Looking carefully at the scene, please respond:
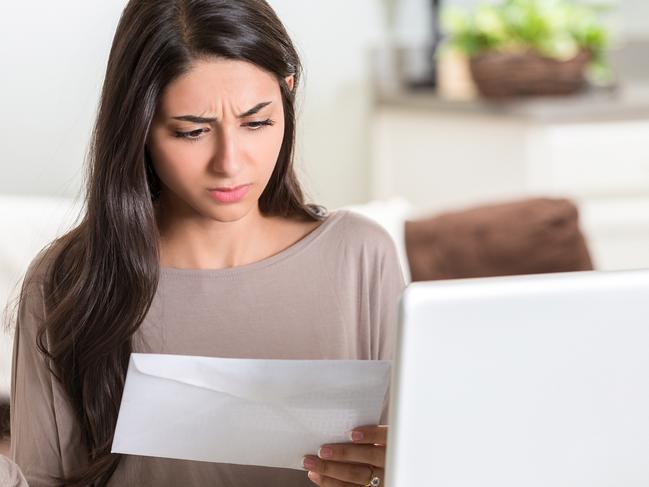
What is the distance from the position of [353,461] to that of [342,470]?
3 cm

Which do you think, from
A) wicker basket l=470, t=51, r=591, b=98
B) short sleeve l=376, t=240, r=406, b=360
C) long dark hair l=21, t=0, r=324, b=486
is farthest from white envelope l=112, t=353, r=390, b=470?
wicker basket l=470, t=51, r=591, b=98

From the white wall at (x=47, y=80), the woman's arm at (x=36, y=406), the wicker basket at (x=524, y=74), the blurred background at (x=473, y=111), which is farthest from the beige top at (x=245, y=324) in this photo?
the wicker basket at (x=524, y=74)

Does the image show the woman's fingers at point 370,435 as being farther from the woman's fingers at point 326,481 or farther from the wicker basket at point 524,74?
the wicker basket at point 524,74

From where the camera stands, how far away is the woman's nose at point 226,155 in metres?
1.12

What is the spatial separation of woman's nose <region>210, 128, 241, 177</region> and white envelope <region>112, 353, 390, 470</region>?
0.21 m

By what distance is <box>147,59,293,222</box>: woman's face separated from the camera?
112 centimetres

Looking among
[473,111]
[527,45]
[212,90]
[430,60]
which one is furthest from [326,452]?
[430,60]

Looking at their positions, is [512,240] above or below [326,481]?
above

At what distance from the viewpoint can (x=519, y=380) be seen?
71 centimetres

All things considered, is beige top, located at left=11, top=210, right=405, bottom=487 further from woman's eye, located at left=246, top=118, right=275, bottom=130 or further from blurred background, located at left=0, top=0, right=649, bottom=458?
blurred background, located at left=0, top=0, right=649, bottom=458

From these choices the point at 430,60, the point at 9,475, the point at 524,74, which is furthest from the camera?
the point at 430,60

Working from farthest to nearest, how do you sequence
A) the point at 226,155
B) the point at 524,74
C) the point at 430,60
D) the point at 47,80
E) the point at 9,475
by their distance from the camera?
the point at 430,60, the point at 524,74, the point at 47,80, the point at 226,155, the point at 9,475

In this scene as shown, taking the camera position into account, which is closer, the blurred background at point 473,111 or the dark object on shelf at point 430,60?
the blurred background at point 473,111

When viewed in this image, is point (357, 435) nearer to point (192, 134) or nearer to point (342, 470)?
point (342, 470)
